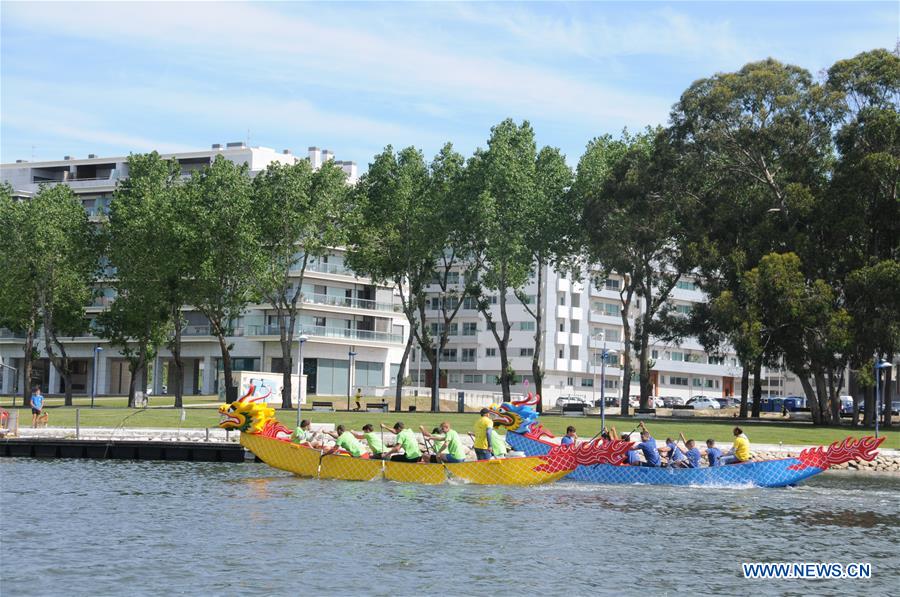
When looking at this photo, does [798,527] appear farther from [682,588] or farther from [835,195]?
[835,195]

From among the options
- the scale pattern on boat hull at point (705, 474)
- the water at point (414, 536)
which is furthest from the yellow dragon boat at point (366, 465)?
the scale pattern on boat hull at point (705, 474)

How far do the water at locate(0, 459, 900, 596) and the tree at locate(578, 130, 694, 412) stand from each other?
3790 cm

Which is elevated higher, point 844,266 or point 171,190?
point 171,190

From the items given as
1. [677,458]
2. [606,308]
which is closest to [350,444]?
[677,458]

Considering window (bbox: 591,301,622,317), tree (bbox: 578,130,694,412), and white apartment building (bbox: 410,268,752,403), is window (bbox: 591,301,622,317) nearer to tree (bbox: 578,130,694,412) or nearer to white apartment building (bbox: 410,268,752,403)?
white apartment building (bbox: 410,268,752,403)

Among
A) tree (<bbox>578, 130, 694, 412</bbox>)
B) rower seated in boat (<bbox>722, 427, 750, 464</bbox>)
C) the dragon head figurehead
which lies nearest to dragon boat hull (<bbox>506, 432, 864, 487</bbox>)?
rower seated in boat (<bbox>722, 427, 750, 464</bbox>)

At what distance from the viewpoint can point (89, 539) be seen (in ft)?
90.7

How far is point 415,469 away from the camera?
136 feet

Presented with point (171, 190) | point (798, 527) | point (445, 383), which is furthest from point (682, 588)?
point (445, 383)

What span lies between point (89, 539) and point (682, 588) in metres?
13.7

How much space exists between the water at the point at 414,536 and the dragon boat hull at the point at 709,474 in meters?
0.51

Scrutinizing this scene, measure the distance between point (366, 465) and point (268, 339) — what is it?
70899 mm

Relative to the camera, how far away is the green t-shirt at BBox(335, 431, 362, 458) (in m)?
42.7

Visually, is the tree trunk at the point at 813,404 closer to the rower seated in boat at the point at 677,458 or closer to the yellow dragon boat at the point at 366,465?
the rower seated in boat at the point at 677,458
